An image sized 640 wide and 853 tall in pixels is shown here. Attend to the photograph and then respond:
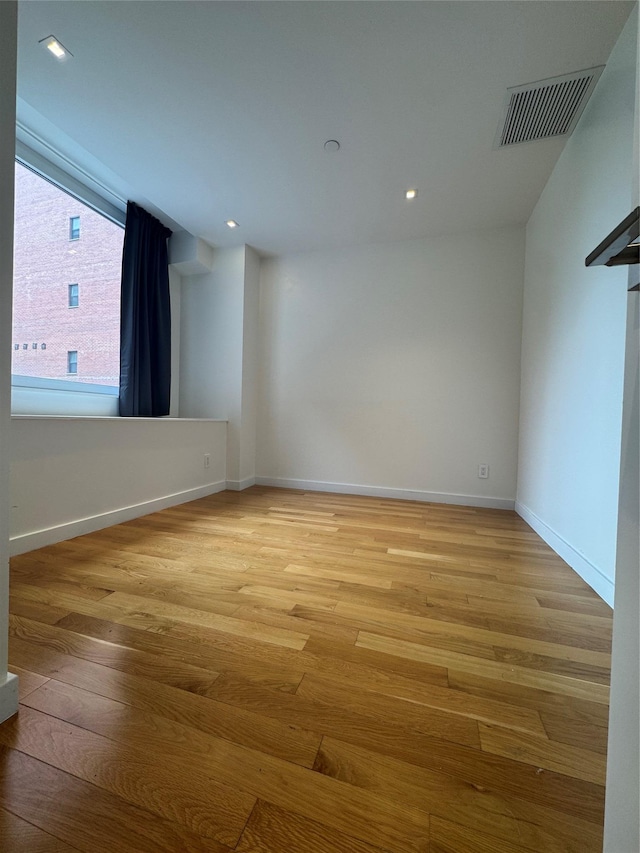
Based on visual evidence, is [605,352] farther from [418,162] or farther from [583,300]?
[418,162]

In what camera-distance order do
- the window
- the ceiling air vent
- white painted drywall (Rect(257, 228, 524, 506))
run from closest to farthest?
1. the ceiling air vent
2. the window
3. white painted drywall (Rect(257, 228, 524, 506))

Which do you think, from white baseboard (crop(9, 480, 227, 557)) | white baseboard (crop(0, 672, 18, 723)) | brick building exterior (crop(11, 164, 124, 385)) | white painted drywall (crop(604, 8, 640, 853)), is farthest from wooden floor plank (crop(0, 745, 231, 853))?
brick building exterior (crop(11, 164, 124, 385))

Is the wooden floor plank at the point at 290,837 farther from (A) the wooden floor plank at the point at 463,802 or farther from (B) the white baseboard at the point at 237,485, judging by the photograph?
(B) the white baseboard at the point at 237,485

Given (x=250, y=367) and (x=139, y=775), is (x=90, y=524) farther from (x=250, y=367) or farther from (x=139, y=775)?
(x=250, y=367)

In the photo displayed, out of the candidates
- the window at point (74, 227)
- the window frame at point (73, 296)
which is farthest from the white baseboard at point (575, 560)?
the window at point (74, 227)

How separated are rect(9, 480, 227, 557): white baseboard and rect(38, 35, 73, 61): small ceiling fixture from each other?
2388 mm

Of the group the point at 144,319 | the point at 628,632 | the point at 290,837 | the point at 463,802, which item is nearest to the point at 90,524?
the point at 144,319

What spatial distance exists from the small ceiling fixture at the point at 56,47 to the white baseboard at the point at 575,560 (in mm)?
3503

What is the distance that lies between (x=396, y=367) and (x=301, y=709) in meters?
2.73

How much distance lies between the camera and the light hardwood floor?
536mm

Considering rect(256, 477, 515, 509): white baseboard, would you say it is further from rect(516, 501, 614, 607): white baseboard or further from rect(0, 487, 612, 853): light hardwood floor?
rect(0, 487, 612, 853): light hardwood floor

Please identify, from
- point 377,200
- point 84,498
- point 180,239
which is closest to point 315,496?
point 84,498

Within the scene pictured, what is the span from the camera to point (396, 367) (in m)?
3.01

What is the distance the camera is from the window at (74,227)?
2.31 metres
